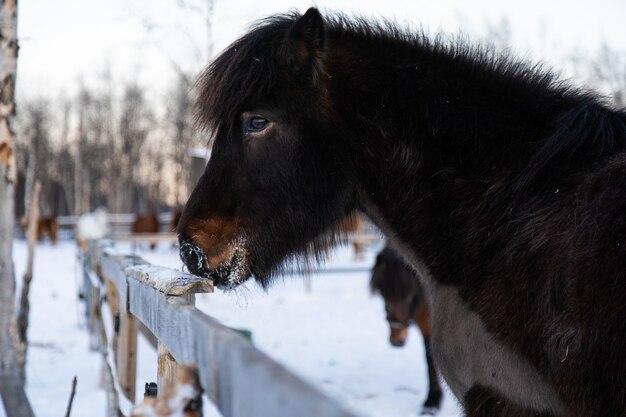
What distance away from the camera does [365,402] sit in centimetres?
629

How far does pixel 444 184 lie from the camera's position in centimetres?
219

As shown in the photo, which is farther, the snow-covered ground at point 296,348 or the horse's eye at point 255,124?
the snow-covered ground at point 296,348

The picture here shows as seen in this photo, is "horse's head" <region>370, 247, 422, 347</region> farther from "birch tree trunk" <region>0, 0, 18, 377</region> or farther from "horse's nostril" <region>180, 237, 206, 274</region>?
"horse's nostril" <region>180, 237, 206, 274</region>

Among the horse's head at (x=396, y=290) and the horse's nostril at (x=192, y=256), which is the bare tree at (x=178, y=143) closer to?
the horse's head at (x=396, y=290)

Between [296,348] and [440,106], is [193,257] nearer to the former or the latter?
[440,106]

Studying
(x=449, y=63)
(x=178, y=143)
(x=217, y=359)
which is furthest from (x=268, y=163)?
(x=178, y=143)

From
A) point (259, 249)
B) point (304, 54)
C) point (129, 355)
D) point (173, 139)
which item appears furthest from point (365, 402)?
point (173, 139)

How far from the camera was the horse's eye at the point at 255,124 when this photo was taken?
95.5 inches

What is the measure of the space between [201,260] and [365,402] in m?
4.46

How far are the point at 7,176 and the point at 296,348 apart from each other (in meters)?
5.37

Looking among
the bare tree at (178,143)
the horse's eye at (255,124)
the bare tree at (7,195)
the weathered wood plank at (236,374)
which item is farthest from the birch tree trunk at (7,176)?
the bare tree at (178,143)

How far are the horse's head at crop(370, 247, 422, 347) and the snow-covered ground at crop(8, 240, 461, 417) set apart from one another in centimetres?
30

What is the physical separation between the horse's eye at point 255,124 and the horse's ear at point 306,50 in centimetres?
23

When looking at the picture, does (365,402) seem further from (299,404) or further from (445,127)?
(299,404)
